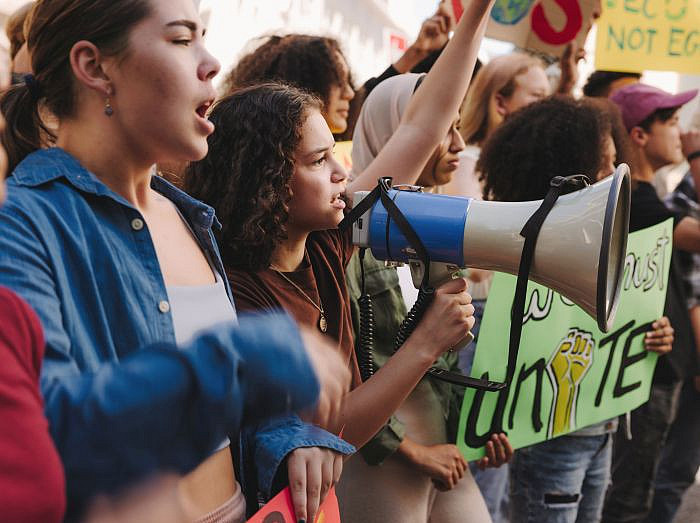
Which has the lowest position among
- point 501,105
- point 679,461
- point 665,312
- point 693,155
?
point 679,461

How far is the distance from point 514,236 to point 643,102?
6.73 feet

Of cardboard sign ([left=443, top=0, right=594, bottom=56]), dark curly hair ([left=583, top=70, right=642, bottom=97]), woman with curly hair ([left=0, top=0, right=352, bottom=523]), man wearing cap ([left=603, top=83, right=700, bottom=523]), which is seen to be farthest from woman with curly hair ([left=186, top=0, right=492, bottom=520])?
dark curly hair ([left=583, top=70, right=642, bottom=97])

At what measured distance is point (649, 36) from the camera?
354 cm

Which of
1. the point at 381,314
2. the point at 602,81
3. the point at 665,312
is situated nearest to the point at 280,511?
the point at 381,314

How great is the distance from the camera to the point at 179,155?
3.60ft

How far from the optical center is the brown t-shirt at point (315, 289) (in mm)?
1429

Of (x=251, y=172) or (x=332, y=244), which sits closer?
(x=251, y=172)

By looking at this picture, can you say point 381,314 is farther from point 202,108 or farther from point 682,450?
point 682,450

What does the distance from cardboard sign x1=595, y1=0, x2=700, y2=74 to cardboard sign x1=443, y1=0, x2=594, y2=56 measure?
0.10 m

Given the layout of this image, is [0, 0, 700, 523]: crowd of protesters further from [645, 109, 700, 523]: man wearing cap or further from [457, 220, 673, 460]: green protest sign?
[645, 109, 700, 523]: man wearing cap

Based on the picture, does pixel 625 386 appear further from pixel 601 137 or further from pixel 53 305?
pixel 53 305

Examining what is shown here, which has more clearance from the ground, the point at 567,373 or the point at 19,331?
the point at 19,331

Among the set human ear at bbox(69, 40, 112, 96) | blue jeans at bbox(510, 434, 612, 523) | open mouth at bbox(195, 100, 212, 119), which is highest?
human ear at bbox(69, 40, 112, 96)

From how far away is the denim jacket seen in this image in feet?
2.17
